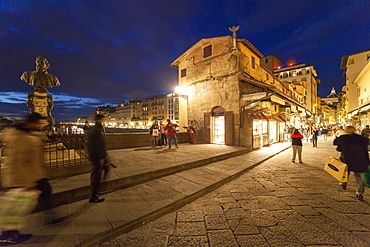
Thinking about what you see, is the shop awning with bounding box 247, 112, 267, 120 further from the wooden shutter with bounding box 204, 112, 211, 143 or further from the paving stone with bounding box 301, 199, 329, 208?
the paving stone with bounding box 301, 199, 329, 208

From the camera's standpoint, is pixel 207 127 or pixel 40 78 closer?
pixel 40 78

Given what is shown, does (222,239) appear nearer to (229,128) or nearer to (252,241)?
(252,241)

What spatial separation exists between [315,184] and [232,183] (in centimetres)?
254

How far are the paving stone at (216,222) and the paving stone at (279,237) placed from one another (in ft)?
2.16

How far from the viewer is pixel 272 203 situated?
3621 mm

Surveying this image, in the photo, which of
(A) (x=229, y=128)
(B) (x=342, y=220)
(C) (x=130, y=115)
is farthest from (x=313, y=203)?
(C) (x=130, y=115)

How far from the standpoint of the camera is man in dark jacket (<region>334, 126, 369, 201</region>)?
12.0 ft

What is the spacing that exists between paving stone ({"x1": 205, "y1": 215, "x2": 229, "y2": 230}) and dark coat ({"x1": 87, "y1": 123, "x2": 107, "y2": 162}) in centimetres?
261

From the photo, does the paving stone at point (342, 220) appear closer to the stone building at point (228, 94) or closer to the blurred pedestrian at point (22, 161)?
the blurred pedestrian at point (22, 161)

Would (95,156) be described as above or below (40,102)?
below

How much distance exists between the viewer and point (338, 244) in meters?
2.32

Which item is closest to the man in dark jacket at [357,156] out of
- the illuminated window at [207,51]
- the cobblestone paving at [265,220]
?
the cobblestone paving at [265,220]

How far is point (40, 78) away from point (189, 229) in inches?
359

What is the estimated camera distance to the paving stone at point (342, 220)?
2703 mm
